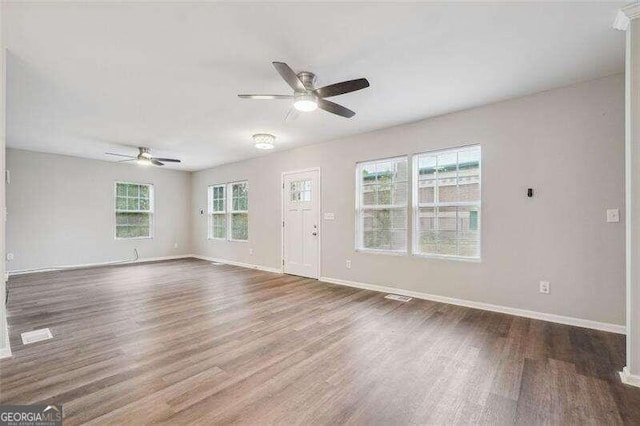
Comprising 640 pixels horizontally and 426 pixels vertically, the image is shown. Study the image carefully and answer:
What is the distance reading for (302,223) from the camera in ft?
18.9

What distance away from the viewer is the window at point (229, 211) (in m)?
7.23

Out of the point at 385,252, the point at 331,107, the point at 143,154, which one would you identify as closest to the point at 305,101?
the point at 331,107

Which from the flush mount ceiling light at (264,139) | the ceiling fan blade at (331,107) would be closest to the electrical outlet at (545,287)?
the ceiling fan blade at (331,107)

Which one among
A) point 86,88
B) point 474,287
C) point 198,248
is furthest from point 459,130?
point 198,248

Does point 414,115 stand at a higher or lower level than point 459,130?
higher

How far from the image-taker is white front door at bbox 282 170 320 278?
5516mm

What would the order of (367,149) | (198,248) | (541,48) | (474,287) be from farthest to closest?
(198,248), (367,149), (474,287), (541,48)

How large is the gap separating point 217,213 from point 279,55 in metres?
6.20

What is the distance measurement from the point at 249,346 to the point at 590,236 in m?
3.75

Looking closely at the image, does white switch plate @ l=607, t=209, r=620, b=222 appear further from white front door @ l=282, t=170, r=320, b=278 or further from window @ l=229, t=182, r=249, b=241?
window @ l=229, t=182, r=249, b=241

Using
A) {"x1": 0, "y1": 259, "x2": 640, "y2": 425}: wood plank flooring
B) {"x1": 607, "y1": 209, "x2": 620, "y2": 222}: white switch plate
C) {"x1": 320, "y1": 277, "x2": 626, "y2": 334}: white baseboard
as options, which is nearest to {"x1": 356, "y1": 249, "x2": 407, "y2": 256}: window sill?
{"x1": 320, "y1": 277, "x2": 626, "y2": 334}: white baseboard

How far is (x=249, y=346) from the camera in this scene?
2605 millimetres

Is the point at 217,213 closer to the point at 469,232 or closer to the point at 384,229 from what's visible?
the point at 384,229

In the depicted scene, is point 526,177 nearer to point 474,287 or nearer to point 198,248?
point 474,287
